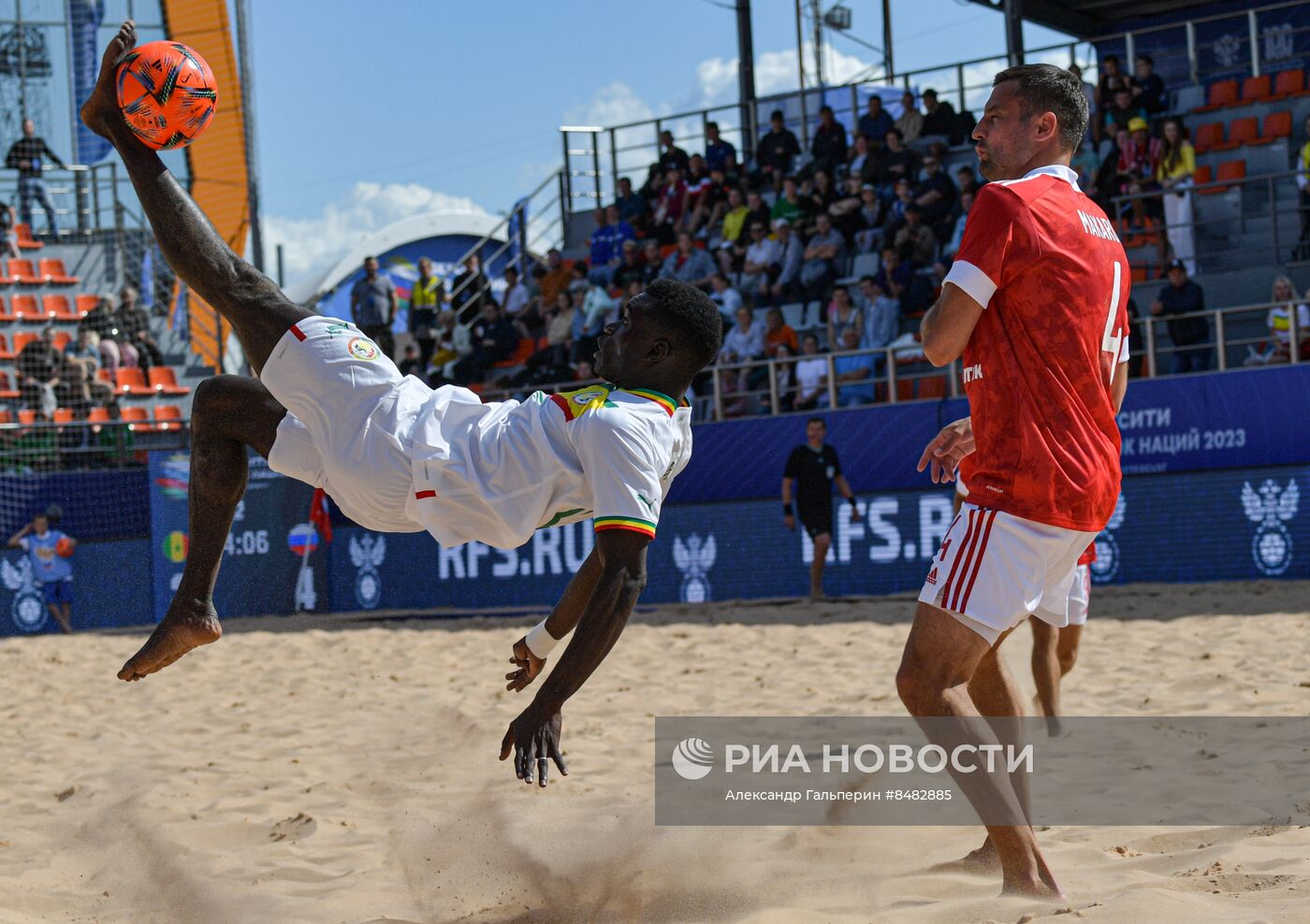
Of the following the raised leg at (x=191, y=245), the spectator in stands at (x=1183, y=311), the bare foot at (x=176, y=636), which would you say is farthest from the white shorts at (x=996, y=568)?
the spectator in stands at (x=1183, y=311)

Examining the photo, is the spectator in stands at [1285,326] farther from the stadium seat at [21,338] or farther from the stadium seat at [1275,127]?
the stadium seat at [21,338]

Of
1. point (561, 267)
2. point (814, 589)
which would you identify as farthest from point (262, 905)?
point (561, 267)

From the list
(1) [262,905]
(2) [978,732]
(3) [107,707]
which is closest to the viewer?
(2) [978,732]

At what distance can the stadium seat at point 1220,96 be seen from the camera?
15.3m

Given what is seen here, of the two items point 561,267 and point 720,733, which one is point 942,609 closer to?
point 720,733

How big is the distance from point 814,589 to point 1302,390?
435 centimetres

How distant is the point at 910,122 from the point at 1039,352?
13654mm

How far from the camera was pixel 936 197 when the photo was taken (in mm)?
14570

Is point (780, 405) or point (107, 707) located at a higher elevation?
point (780, 405)

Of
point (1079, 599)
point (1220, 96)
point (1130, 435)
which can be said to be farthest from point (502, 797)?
point (1220, 96)

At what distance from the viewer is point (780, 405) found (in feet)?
45.5

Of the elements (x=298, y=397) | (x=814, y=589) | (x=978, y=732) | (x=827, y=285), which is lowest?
(x=814, y=589)

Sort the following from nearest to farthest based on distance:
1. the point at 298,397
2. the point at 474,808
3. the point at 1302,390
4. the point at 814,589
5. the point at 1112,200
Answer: the point at 298,397 < the point at 474,808 < the point at 1302,390 < the point at 814,589 < the point at 1112,200

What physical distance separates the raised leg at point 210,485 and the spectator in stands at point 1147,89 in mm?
12445
